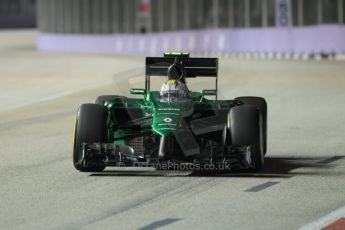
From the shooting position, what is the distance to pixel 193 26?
4897 cm

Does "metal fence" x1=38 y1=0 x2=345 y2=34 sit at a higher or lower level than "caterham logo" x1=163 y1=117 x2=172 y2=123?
higher

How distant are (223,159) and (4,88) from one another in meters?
17.9

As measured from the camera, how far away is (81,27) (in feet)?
194

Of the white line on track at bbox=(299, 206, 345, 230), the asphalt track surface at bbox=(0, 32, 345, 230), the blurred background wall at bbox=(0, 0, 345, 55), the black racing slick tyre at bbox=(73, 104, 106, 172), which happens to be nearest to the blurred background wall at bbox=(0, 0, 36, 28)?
the blurred background wall at bbox=(0, 0, 345, 55)

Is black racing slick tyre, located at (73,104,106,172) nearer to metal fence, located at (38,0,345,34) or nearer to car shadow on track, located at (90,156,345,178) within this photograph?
car shadow on track, located at (90,156,345,178)

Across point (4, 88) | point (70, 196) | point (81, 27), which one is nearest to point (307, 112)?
point (70, 196)

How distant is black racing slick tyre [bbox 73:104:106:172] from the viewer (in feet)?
38.2

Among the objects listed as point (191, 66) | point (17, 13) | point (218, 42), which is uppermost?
point (17, 13)

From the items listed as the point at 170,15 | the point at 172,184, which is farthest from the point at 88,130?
the point at 170,15

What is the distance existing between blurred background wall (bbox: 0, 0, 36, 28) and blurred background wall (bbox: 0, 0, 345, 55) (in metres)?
26.7

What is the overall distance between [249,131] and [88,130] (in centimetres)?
160

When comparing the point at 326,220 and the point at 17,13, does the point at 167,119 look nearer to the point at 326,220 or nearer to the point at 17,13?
the point at 326,220

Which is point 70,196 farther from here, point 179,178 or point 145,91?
point 145,91

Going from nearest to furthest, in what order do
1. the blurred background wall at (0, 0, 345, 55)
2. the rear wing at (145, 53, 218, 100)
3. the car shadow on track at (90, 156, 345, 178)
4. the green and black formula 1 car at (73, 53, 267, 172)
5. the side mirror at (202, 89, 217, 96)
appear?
the green and black formula 1 car at (73, 53, 267, 172), the car shadow on track at (90, 156, 345, 178), the side mirror at (202, 89, 217, 96), the rear wing at (145, 53, 218, 100), the blurred background wall at (0, 0, 345, 55)
